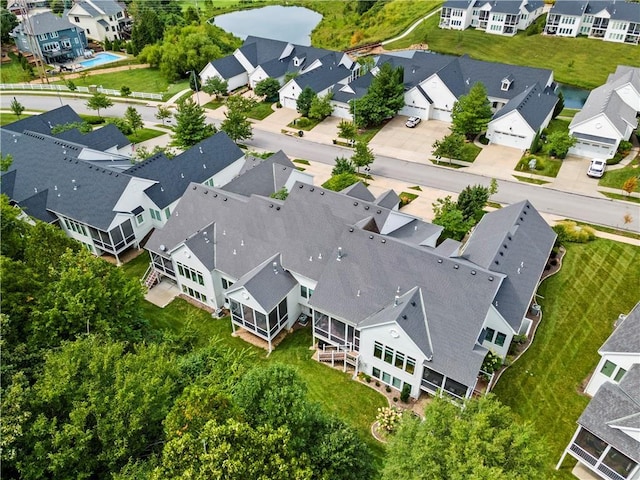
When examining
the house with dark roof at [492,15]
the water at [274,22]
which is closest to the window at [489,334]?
the house with dark roof at [492,15]

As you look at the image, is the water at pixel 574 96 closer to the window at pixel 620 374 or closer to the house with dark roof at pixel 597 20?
the house with dark roof at pixel 597 20

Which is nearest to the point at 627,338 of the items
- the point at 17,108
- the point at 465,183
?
the point at 465,183

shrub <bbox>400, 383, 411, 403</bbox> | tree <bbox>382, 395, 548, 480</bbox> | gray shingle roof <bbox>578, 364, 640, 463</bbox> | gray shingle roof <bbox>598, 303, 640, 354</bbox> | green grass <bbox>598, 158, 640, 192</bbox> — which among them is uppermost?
tree <bbox>382, 395, 548, 480</bbox>

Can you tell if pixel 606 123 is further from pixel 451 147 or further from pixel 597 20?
pixel 597 20

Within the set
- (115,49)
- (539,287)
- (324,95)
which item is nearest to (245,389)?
(539,287)

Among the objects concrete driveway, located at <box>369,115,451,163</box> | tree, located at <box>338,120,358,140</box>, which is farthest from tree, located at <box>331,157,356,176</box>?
concrete driveway, located at <box>369,115,451,163</box>

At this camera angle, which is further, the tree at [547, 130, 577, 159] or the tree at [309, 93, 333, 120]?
the tree at [309, 93, 333, 120]

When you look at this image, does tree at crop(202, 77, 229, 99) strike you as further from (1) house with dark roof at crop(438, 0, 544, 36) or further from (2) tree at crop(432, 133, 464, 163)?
(1) house with dark roof at crop(438, 0, 544, 36)
